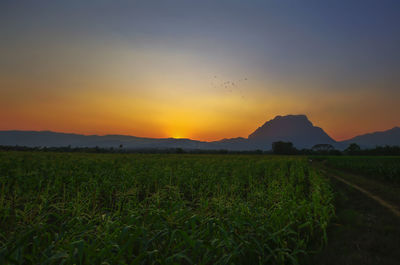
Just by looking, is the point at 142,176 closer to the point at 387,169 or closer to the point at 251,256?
the point at 251,256

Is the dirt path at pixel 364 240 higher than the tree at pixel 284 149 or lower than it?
lower

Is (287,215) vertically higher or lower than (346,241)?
higher

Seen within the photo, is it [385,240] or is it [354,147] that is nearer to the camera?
[385,240]

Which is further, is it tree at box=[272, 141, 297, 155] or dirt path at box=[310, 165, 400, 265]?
tree at box=[272, 141, 297, 155]

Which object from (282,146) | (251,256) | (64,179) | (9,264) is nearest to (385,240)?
(251,256)

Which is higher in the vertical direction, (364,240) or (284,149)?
(284,149)

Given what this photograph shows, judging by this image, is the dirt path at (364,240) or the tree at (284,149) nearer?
the dirt path at (364,240)

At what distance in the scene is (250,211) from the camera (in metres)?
4.95

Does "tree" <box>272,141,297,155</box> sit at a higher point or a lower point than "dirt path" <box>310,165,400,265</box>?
higher

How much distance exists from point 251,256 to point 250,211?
1.61 metres

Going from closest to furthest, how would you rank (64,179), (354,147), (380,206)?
(380,206), (64,179), (354,147)

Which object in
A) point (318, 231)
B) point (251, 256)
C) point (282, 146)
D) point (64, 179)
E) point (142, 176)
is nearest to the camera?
point (251, 256)

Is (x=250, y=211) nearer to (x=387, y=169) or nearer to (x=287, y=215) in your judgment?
(x=287, y=215)

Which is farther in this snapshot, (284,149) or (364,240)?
(284,149)
